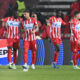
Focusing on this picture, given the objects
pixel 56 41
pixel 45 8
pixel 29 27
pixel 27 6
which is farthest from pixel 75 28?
pixel 45 8

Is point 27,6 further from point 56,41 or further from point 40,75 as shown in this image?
point 40,75

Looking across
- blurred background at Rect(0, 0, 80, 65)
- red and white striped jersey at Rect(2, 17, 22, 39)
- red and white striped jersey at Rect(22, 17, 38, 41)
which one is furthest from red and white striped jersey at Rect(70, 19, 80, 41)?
blurred background at Rect(0, 0, 80, 65)

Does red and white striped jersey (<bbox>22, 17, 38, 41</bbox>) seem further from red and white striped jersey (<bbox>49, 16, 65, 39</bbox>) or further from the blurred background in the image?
the blurred background

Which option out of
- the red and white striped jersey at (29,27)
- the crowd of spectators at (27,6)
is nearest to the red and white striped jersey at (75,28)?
the red and white striped jersey at (29,27)

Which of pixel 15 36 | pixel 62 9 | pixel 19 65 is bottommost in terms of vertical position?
pixel 19 65

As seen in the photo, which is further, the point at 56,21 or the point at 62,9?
the point at 62,9

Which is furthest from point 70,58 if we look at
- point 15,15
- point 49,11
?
point 49,11

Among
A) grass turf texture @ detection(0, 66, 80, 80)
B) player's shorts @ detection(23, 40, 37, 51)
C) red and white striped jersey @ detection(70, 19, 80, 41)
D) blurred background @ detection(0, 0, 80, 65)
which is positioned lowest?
grass turf texture @ detection(0, 66, 80, 80)

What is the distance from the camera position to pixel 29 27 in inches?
468

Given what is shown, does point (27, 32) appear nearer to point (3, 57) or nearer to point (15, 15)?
point (15, 15)

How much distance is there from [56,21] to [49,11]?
5828 millimetres

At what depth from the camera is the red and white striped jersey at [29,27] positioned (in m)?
11.8

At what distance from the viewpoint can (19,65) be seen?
14531mm

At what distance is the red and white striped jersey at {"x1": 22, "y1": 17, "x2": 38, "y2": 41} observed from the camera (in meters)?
11.8
